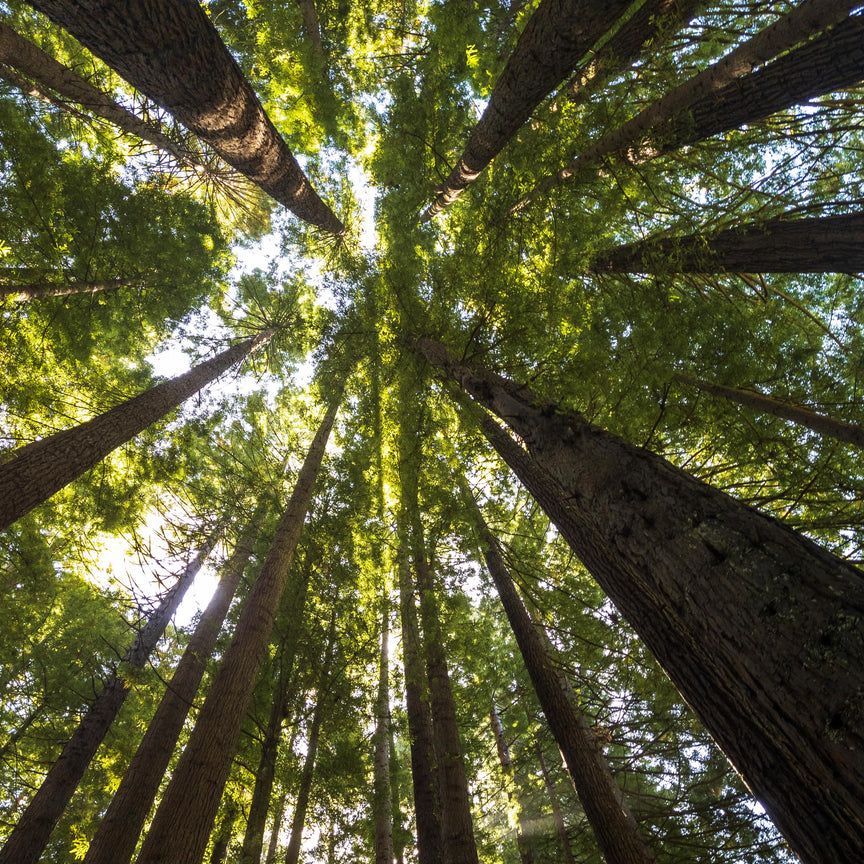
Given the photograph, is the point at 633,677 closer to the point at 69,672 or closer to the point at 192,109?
the point at 192,109

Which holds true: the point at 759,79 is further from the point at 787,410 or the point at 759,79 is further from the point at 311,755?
the point at 311,755

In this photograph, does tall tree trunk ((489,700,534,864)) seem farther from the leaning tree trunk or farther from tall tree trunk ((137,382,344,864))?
tall tree trunk ((137,382,344,864))

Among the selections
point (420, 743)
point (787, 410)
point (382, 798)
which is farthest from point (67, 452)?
point (787, 410)

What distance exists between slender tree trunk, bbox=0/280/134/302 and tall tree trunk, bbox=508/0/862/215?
808 centimetres

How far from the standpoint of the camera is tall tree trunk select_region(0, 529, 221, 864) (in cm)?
529

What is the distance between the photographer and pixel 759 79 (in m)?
3.90

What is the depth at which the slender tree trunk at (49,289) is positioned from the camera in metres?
6.76

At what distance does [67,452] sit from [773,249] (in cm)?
832

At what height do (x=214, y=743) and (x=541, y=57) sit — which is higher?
(x=541, y=57)

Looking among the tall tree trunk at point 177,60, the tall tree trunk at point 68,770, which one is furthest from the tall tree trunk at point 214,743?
the tall tree trunk at point 177,60

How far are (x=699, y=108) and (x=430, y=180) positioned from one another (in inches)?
153

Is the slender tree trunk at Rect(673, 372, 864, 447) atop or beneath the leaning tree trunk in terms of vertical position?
atop

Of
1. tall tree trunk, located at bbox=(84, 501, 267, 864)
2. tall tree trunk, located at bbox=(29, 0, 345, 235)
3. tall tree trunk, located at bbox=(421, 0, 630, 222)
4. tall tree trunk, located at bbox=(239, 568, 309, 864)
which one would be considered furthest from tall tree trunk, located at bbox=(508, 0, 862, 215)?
tall tree trunk, located at bbox=(84, 501, 267, 864)

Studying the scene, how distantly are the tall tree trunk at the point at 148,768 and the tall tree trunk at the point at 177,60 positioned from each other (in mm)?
5458
